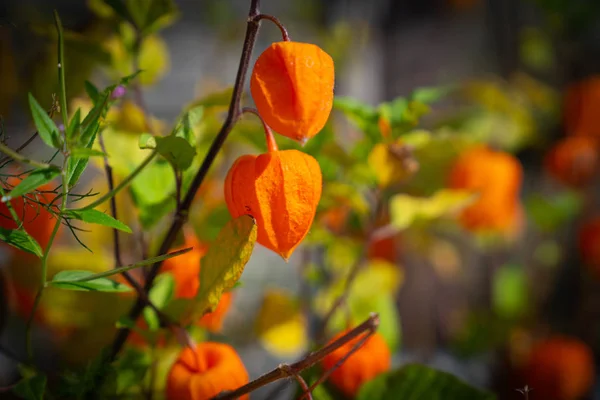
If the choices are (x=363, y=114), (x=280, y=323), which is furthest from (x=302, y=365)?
(x=280, y=323)

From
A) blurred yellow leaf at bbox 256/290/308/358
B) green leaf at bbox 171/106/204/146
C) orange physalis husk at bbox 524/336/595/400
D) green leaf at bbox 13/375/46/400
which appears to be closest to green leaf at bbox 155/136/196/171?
green leaf at bbox 171/106/204/146

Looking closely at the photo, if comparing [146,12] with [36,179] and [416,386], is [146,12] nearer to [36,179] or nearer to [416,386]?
[36,179]

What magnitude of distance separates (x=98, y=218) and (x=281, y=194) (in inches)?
2.8

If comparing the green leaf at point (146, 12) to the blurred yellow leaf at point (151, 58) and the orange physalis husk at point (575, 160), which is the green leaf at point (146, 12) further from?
the orange physalis husk at point (575, 160)

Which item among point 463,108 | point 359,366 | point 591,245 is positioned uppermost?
point 463,108

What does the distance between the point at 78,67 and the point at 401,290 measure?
62 cm

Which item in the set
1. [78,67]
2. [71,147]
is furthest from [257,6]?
[78,67]

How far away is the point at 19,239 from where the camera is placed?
0.75 feet

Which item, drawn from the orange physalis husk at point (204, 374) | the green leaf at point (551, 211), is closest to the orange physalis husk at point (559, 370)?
the green leaf at point (551, 211)

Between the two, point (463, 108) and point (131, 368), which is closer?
point (131, 368)

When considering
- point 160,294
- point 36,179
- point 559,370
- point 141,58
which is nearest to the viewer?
point 36,179

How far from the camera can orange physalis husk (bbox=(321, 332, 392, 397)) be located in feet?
1.07

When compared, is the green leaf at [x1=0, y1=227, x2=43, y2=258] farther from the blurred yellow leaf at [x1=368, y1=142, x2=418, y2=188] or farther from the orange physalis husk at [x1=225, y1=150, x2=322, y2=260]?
the blurred yellow leaf at [x1=368, y1=142, x2=418, y2=188]

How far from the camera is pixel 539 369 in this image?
67 centimetres
